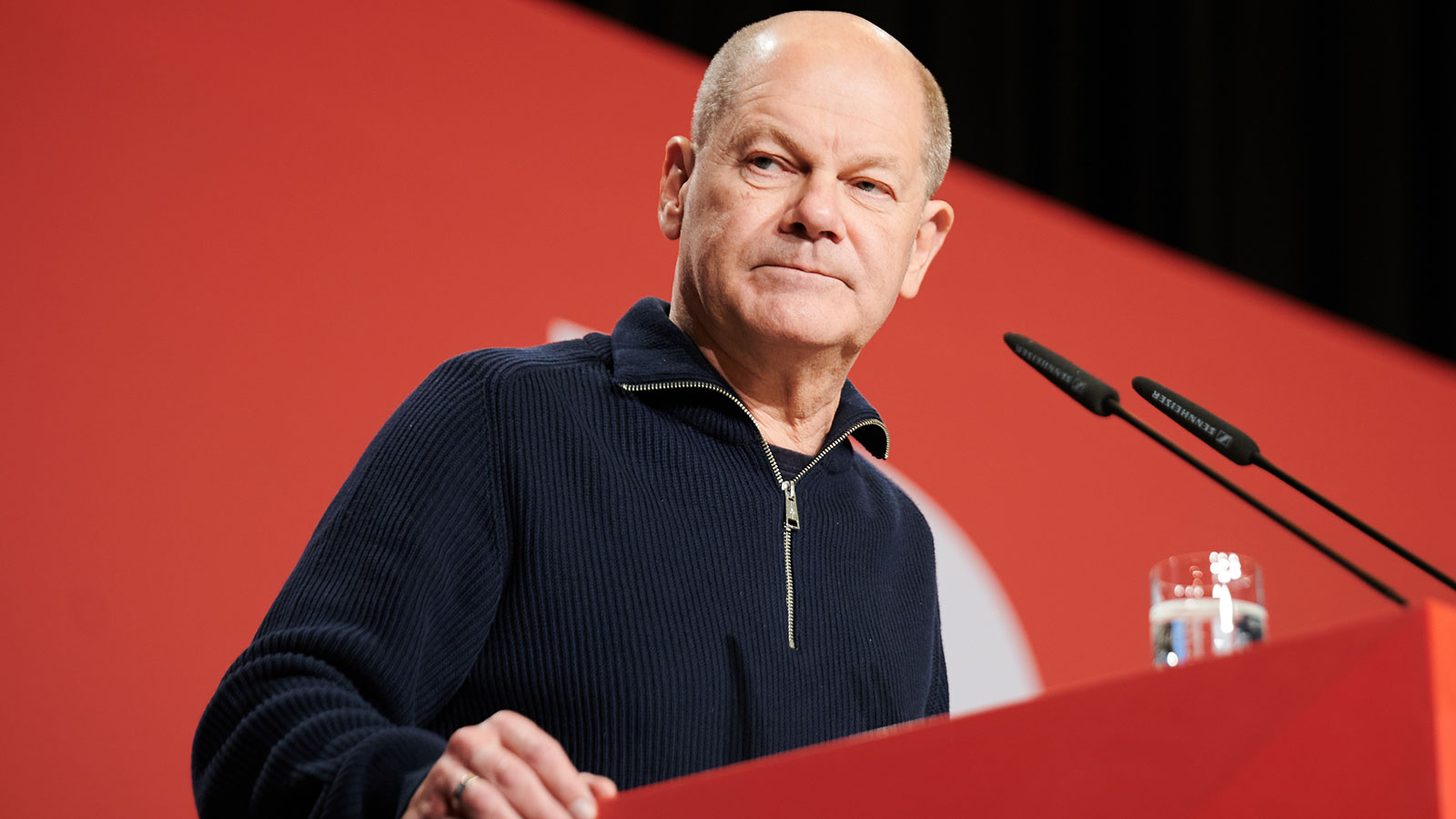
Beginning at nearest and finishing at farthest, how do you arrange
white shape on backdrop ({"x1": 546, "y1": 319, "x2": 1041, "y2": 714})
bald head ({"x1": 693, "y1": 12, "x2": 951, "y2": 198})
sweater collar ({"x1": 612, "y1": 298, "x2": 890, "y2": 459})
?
1. sweater collar ({"x1": 612, "y1": 298, "x2": 890, "y2": 459})
2. bald head ({"x1": 693, "y1": 12, "x2": 951, "y2": 198})
3. white shape on backdrop ({"x1": 546, "y1": 319, "x2": 1041, "y2": 714})

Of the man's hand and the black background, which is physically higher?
the black background

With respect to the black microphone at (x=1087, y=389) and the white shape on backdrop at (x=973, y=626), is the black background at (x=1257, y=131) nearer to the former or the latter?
the white shape on backdrop at (x=973, y=626)

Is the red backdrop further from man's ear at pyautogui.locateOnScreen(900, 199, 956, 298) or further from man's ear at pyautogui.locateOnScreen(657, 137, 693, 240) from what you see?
man's ear at pyautogui.locateOnScreen(900, 199, 956, 298)

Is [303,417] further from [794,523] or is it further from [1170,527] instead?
[1170,527]

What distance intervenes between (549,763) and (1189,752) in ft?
0.94

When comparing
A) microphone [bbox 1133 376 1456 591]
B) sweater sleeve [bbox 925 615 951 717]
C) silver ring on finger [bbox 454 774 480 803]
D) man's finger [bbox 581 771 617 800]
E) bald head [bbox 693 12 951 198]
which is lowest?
silver ring on finger [bbox 454 774 480 803]

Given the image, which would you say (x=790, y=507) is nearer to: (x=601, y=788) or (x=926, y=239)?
(x=926, y=239)

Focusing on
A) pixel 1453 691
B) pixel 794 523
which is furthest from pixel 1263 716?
pixel 794 523

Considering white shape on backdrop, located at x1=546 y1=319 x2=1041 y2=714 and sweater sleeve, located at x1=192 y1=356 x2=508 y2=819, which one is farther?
white shape on backdrop, located at x1=546 y1=319 x2=1041 y2=714

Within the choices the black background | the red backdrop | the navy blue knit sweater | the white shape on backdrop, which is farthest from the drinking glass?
the black background

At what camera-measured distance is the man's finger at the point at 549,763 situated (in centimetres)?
64

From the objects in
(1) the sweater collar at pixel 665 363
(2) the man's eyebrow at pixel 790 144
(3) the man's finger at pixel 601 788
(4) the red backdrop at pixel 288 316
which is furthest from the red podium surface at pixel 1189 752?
(4) the red backdrop at pixel 288 316

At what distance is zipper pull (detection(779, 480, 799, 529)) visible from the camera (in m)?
1.29

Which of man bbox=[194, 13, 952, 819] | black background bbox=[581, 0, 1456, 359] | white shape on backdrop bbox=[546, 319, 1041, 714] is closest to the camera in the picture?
man bbox=[194, 13, 952, 819]
